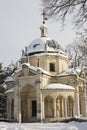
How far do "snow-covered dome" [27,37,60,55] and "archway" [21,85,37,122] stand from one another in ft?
21.5

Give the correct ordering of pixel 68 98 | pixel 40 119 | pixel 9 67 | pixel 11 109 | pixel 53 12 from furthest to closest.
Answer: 1. pixel 9 67
2. pixel 11 109
3. pixel 68 98
4. pixel 40 119
5. pixel 53 12

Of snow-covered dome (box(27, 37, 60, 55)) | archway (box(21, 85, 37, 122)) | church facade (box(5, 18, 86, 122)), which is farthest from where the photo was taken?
snow-covered dome (box(27, 37, 60, 55))

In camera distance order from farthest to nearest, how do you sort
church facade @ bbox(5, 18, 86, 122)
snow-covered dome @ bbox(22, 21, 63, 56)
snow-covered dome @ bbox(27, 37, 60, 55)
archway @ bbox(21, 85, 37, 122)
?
snow-covered dome @ bbox(27, 37, 60, 55), snow-covered dome @ bbox(22, 21, 63, 56), archway @ bbox(21, 85, 37, 122), church facade @ bbox(5, 18, 86, 122)

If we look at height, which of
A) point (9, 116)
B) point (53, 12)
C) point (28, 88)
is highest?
point (53, 12)

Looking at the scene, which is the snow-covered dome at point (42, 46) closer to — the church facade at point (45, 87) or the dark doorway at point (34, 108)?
the church facade at point (45, 87)

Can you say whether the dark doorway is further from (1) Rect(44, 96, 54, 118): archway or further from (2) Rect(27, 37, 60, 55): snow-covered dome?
(2) Rect(27, 37, 60, 55): snow-covered dome

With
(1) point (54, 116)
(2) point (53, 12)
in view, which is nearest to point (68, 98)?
(1) point (54, 116)

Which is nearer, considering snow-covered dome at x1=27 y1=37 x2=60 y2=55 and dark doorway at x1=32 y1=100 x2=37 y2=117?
dark doorway at x1=32 y1=100 x2=37 y2=117

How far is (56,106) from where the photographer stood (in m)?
42.6

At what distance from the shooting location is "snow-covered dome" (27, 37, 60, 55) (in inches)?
1912

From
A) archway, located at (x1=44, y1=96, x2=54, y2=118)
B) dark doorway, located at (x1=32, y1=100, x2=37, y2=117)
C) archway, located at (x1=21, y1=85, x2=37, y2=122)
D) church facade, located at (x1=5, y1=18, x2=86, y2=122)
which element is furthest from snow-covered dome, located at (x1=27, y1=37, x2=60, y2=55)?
archway, located at (x1=44, y1=96, x2=54, y2=118)

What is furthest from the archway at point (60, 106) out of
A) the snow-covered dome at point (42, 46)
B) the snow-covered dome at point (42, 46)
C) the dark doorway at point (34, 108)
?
the snow-covered dome at point (42, 46)

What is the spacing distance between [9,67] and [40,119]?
2726cm

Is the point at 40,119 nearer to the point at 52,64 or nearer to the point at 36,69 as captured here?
the point at 36,69
